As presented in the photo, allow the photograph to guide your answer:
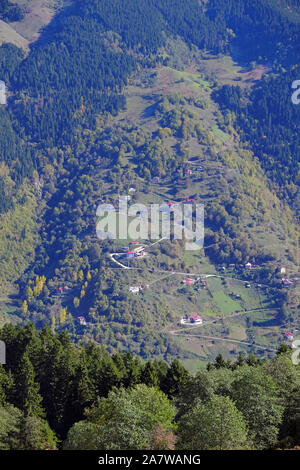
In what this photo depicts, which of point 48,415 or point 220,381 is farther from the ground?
point 220,381

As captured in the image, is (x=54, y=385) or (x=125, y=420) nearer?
(x=125, y=420)

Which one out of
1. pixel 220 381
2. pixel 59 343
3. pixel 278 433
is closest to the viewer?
pixel 278 433

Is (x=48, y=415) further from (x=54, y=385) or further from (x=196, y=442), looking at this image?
(x=196, y=442)

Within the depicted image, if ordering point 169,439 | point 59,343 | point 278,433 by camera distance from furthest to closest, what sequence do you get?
point 59,343
point 278,433
point 169,439

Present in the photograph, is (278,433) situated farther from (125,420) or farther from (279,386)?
(125,420)
